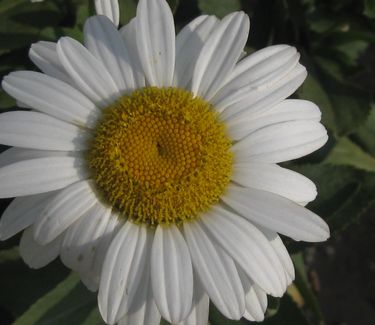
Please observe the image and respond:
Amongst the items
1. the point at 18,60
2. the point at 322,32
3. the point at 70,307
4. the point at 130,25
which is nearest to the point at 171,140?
the point at 130,25

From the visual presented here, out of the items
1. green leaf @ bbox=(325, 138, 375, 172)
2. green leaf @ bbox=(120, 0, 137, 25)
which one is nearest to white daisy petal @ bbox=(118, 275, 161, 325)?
green leaf @ bbox=(120, 0, 137, 25)

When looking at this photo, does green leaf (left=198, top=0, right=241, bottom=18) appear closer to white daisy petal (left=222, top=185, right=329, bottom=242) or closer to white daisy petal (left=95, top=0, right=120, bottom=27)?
white daisy petal (left=95, top=0, right=120, bottom=27)

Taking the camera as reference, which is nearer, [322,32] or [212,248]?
[212,248]

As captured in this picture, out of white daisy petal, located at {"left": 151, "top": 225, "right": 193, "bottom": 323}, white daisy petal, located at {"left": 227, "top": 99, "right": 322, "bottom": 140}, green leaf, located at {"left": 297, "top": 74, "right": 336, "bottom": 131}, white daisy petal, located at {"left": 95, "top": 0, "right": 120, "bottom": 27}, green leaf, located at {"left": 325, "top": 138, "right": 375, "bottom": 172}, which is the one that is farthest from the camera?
green leaf, located at {"left": 325, "top": 138, "right": 375, "bottom": 172}

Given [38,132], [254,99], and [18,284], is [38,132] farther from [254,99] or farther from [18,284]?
[18,284]

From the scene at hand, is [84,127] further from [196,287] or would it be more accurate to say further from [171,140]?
[196,287]

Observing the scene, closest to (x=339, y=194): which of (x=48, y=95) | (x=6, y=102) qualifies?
(x=48, y=95)

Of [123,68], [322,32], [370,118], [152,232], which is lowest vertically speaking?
[370,118]
